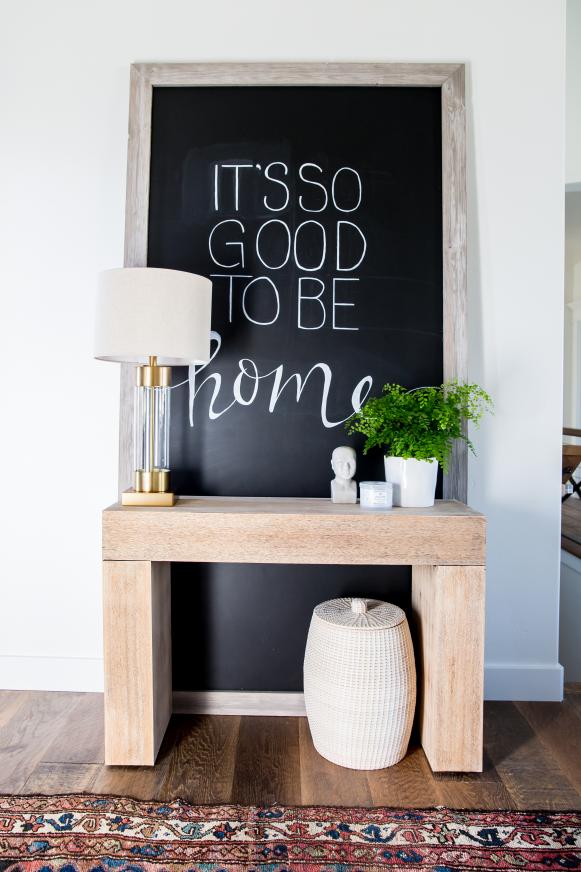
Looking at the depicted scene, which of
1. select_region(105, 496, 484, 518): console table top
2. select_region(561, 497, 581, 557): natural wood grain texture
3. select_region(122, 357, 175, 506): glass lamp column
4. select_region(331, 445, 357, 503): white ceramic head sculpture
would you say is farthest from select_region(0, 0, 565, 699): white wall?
→ select_region(561, 497, 581, 557): natural wood grain texture

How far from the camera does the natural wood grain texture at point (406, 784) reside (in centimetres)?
173

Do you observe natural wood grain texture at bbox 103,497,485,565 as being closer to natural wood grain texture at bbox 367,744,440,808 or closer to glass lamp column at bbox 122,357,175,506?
glass lamp column at bbox 122,357,175,506

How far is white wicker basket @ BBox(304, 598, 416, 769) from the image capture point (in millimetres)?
1860

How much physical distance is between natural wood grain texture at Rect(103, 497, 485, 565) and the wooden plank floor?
640 millimetres

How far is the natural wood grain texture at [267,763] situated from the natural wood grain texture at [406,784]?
9.1 inches

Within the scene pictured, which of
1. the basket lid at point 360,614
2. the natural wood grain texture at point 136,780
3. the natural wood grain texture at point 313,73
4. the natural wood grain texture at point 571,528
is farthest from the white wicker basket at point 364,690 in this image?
the natural wood grain texture at point 571,528

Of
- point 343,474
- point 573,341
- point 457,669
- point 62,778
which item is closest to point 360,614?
point 457,669

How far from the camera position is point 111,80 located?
7.59ft

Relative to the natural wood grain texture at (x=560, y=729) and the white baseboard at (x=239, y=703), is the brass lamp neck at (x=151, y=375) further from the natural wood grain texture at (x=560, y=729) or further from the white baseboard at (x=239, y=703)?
the natural wood grain texture at (x=560, y=729)

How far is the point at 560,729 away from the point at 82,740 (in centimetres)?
163

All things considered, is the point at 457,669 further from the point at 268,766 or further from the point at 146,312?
the point at 146,312

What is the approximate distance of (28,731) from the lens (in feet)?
6.83

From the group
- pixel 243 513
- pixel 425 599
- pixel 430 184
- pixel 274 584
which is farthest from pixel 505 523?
pixel 430 184

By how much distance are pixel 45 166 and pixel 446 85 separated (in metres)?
1.52
